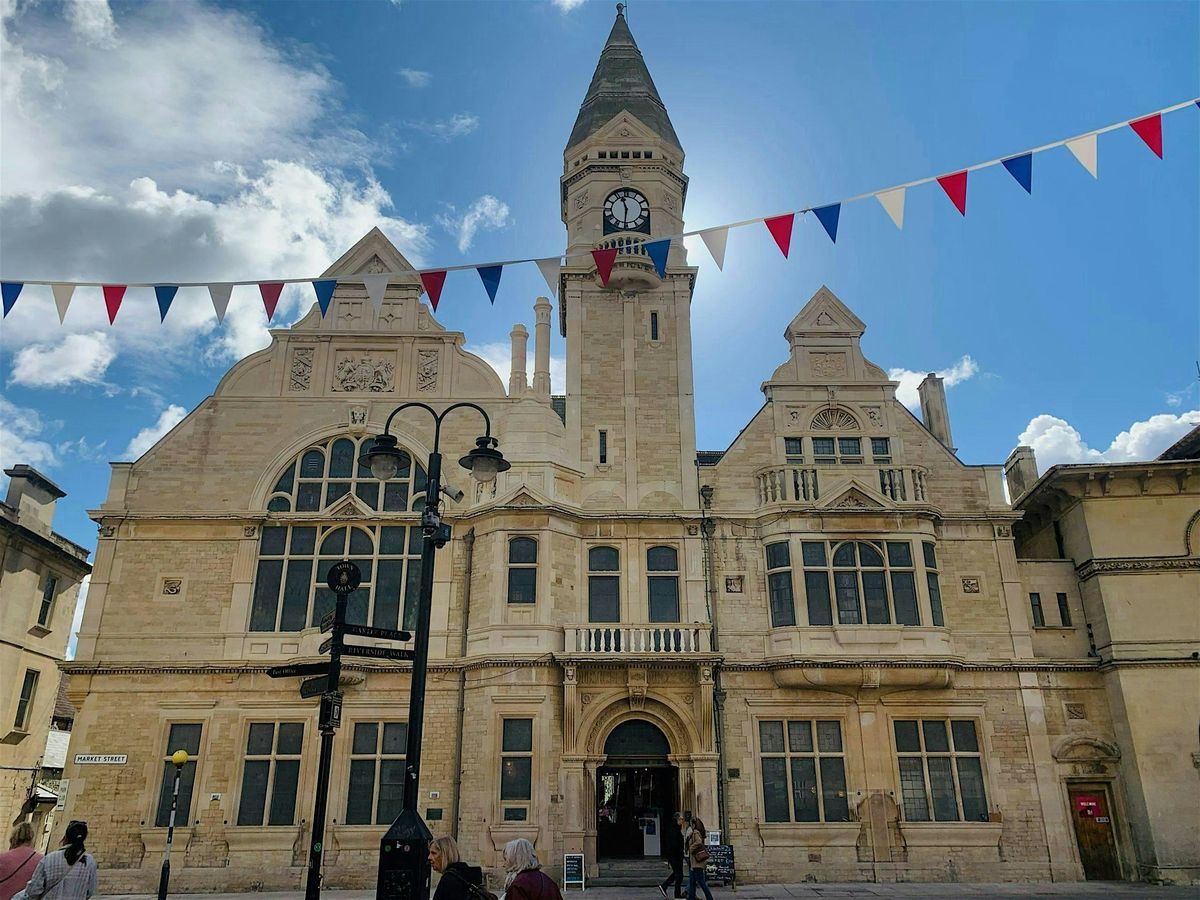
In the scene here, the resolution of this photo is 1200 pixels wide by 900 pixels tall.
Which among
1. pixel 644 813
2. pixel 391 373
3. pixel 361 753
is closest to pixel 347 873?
pixel 361 753

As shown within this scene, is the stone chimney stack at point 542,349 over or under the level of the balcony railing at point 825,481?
over

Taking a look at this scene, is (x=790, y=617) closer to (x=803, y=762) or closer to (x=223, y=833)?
(x=803, y=762)

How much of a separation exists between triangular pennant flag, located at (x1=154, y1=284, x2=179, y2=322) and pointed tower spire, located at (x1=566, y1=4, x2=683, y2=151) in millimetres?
17404

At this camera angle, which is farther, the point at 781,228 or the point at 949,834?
the point at 949,834

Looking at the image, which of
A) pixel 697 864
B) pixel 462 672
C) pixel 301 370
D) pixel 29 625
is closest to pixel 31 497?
pixel 29 625

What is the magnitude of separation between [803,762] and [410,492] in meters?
12.7

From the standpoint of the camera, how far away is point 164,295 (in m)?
16.1

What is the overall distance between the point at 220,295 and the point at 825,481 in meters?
15.9

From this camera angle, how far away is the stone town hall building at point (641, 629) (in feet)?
70.6

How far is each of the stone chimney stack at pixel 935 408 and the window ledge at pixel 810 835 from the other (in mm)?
11419

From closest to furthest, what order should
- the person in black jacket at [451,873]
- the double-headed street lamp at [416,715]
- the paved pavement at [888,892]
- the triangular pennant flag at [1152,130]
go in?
the person in black jacket at [451,873], the double-headed street lamp at [416,715], the triangular pennant flag at [1152,130], the paved pavement at [888,892]

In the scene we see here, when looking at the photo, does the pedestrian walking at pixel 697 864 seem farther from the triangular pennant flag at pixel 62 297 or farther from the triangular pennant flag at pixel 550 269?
the triangular pennant flag at pixel 62 297

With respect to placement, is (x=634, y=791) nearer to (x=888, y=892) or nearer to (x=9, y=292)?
(x=888, y=892)

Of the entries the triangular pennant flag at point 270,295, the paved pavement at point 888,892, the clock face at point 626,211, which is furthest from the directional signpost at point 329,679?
the clock face at point 626,211
